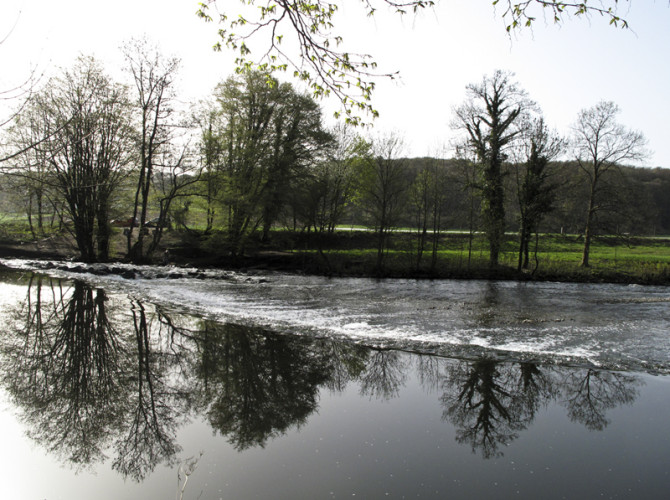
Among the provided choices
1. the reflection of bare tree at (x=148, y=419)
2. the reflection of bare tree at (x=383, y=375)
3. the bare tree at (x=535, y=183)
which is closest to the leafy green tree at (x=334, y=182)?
the bare tree at (x=535, y=183)

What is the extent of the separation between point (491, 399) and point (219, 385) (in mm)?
4290

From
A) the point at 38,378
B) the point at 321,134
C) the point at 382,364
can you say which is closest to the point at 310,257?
the point at 321,134

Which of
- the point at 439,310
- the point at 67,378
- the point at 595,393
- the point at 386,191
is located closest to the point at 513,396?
the point at 595,393

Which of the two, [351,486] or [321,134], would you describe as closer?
[351,486]

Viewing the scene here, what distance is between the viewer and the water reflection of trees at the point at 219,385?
17.8ft

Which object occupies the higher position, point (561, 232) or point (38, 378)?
point (561, 232)

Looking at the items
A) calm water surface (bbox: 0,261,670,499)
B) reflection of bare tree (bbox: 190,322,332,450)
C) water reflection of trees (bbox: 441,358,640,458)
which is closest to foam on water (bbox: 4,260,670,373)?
calm water surface (bbox: 0,261,670,499)

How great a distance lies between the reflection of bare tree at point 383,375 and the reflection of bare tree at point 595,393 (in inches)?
104

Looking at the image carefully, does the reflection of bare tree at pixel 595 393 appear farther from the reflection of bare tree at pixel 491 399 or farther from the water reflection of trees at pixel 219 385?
the reflection of bare tree at pixel 491 399

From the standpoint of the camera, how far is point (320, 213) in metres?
27.3

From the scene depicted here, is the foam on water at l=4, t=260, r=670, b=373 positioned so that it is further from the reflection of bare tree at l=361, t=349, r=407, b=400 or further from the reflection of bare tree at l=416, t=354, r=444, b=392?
the reflection of bare tree at l=361, t=349, r=407, b=400

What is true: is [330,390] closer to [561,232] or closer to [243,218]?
[243,218]

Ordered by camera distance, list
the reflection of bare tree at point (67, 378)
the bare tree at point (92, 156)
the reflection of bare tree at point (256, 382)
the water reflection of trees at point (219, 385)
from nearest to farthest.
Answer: the reflection of bare tree at point (67, 378) < the water reflection of trees at point (219, 385) < the reflection of bare tree at point (256, 382) < the bare tree at point (92, 156)

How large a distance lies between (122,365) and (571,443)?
7.12 m
